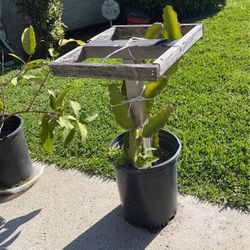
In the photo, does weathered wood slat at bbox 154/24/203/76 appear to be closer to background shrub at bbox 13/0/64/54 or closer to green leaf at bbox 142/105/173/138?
green leaf at bbox 142/105/173/138

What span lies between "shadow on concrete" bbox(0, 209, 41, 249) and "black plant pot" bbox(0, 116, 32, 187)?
0.45 m

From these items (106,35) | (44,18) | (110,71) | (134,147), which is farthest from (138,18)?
(110,71)

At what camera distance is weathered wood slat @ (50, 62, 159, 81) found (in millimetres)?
2216

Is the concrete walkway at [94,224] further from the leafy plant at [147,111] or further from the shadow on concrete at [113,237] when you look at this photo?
the leafy plant at [147,111]

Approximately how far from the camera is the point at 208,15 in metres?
8.03

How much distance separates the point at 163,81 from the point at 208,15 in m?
5.90

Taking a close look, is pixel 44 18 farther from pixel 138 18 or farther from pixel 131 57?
pixel 131 57

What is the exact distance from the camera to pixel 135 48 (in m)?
2.58

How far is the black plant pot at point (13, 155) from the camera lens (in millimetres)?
3580

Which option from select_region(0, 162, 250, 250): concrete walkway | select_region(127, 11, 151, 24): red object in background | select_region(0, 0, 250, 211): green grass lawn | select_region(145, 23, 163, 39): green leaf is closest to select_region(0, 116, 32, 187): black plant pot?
select_region(0, 162, 250, 250): concrete walkway

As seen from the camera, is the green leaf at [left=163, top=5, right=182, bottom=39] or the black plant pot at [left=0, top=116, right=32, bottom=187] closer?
the green leaf at [left=163, top=5, right=182, bottom=39]

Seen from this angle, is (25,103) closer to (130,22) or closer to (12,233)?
(12,233)

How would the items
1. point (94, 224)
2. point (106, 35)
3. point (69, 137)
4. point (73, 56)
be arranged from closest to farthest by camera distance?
1. point (73, 56)
2. point (69, 137)
3. point (106, 35)
4. point (94, 224)

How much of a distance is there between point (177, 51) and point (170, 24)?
0.34m
